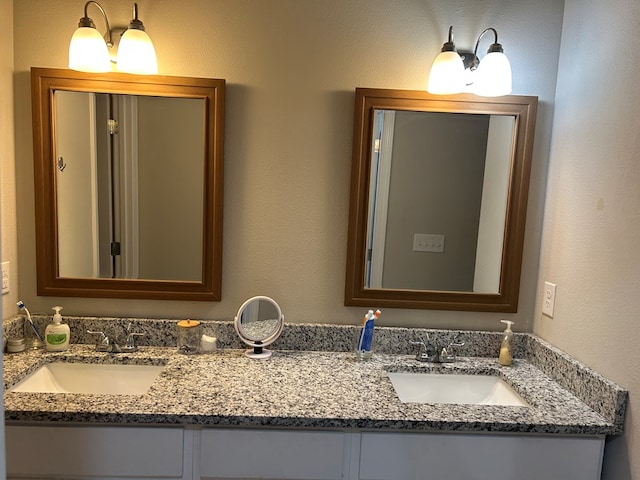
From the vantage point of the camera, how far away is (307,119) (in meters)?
1.64

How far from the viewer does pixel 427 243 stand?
1.67 meters

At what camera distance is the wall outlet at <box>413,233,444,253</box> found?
167cm

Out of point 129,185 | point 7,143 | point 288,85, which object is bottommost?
point 129,185

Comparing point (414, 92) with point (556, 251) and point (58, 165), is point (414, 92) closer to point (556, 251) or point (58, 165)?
point (556, 251)

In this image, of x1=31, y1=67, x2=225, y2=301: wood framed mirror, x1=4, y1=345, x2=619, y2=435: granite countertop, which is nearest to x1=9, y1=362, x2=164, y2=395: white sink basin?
x1=4, y1=345, x2=619, y2=435: granite countertop

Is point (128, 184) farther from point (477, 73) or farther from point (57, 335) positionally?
point (477, 73)

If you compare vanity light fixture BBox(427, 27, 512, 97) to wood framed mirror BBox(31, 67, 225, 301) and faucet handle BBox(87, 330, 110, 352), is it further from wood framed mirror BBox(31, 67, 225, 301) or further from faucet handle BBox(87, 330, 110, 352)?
faucet handle BBox(87, 330, 110, 352)

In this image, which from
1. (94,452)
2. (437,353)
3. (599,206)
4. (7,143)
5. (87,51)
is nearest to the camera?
(94,452)

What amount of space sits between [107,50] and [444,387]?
63.2 inches

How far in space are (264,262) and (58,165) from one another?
2.58 feet

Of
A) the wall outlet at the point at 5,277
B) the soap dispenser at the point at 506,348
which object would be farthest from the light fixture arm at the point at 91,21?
the soap dispenser at the point at 506,348

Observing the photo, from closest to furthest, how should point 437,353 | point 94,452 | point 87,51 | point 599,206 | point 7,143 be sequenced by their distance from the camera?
point 94,452 < point 599,206 < point 87,51 < point 7,143 < point 437,353

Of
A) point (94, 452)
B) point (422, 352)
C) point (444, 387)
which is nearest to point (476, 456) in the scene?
point (444, 387)

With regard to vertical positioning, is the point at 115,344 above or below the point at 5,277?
below
